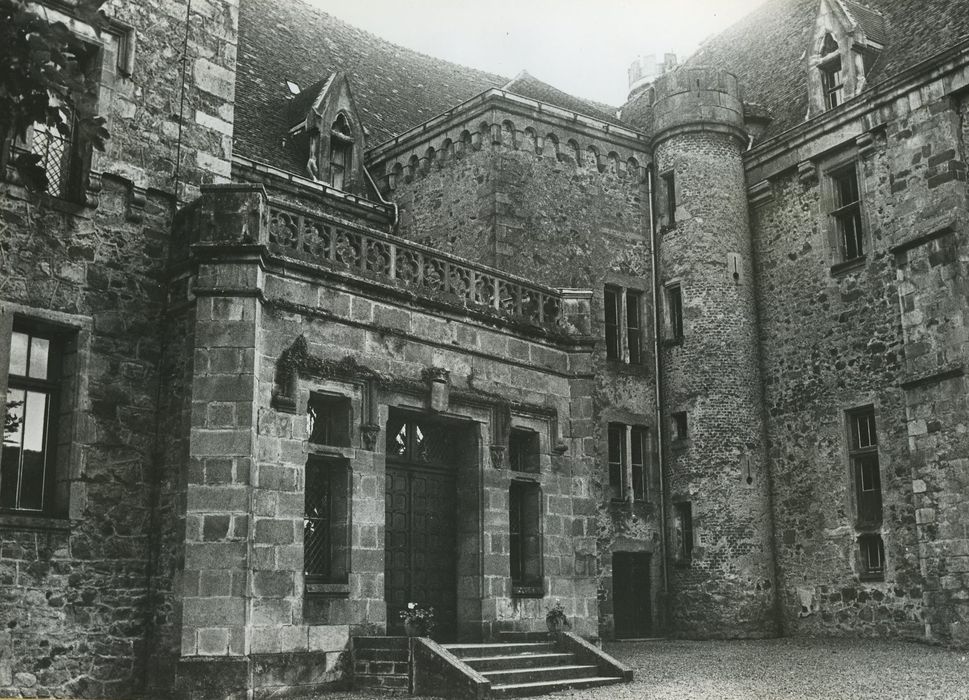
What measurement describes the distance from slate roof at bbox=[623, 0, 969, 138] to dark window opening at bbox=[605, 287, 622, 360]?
4.83 m

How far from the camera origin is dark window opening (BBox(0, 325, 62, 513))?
38.1 feet

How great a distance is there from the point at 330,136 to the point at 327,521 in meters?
10.2

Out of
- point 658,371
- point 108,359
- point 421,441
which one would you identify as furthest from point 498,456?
point 658,371

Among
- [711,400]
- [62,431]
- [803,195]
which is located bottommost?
[62,431]

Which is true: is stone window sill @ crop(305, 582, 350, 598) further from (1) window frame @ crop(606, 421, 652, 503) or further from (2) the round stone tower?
(2) the round stone tower

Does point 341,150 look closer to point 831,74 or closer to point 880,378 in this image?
point 831,74

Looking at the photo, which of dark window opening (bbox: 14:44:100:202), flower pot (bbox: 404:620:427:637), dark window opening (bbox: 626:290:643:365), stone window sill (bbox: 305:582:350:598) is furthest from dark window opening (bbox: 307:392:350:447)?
dark window opening (bbox: 626:290:643:365)

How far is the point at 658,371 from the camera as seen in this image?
2139 centimetres

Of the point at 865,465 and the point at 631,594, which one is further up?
the point at 865,465

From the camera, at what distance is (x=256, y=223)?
12.0 metres

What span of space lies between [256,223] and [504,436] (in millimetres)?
4630

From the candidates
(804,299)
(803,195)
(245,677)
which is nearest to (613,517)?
(804,299)

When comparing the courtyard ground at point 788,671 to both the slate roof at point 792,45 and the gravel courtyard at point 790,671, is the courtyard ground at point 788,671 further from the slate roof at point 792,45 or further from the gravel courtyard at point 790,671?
the slate roof at point 792,45

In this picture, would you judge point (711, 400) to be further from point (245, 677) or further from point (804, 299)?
point (245, 677)
